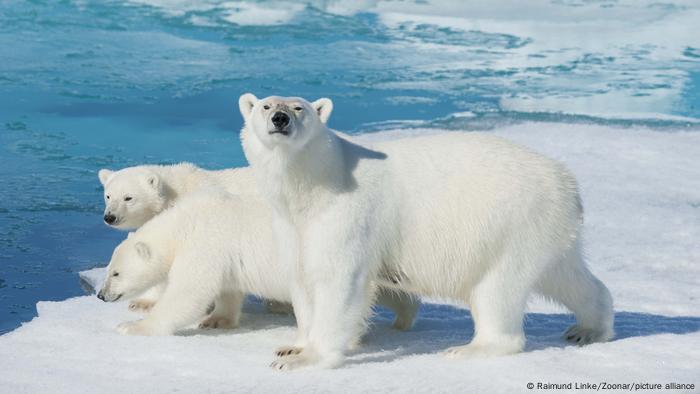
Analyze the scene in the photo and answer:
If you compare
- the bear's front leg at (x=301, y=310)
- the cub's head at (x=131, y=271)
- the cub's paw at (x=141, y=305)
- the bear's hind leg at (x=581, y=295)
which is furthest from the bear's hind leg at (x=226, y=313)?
the bear's hind leg at (x=581, y=295)

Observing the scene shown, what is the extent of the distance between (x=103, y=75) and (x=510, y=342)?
985cm

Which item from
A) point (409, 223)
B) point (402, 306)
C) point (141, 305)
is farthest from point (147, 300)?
point (409, 223)

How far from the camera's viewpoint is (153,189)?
19.5 feet

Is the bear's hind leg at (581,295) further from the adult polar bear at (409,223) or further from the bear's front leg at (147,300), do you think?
the bear's front leg at (147,300)

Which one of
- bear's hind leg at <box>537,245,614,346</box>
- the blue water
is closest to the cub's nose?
the blue water

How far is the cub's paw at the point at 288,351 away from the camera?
433 cm

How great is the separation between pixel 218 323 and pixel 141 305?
62cm

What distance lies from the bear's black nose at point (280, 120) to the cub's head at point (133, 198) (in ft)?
6.84

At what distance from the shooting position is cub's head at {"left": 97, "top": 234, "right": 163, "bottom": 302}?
5.12 m

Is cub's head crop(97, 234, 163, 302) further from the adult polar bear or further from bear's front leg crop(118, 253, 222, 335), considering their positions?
the adult polar bear

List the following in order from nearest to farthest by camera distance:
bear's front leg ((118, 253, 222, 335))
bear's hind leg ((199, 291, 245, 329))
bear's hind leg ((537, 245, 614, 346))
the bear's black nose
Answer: the bear's black nose, bear's hind leg ((537, 245, 614, 346)), bear's front leg ((118, 253, 222, 335)), bear's hind leg ((199, 291, 245, 329))

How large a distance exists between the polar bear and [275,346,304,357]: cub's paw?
114 centimetres

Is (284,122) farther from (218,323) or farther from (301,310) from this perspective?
(218,323)

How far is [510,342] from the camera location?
4.35m
